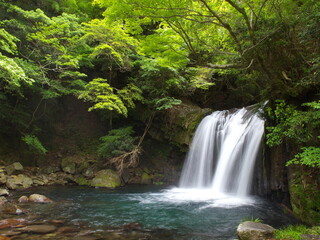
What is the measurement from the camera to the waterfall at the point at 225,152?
33.7ft

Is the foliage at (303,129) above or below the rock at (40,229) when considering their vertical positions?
above

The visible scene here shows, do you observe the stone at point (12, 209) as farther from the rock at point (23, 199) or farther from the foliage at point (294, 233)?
the foliage at point (294, 233)

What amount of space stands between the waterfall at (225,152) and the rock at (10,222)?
307 inches

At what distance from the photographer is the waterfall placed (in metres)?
10.3

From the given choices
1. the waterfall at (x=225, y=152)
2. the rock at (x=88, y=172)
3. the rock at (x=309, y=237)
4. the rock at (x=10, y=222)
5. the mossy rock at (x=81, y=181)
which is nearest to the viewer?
the rock at (x=309, y=237)

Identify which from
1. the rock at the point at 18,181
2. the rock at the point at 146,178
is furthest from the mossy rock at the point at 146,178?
the rock at the point at 18,181

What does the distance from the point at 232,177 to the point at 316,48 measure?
245 inches

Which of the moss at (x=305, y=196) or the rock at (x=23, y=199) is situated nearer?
the moss at (x=305, y=196)

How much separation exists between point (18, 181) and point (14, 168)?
4.35ft

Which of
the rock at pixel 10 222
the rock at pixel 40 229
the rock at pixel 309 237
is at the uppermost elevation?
the rock at pixel 309 237

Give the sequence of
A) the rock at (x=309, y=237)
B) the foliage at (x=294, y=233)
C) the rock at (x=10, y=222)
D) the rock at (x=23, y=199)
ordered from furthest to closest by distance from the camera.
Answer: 1. the rock at (x=23, y=199)
2. the rock at (x=10, y=222)
3. the foliage at (x=294, y=233)
4. the rock at (x=309, y=237)

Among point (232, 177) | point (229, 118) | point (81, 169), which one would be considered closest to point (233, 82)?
point (229, 118)

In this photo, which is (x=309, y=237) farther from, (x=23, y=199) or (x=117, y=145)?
(x=117, y=145)

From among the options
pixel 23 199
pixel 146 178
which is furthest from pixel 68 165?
pixel 23 199
